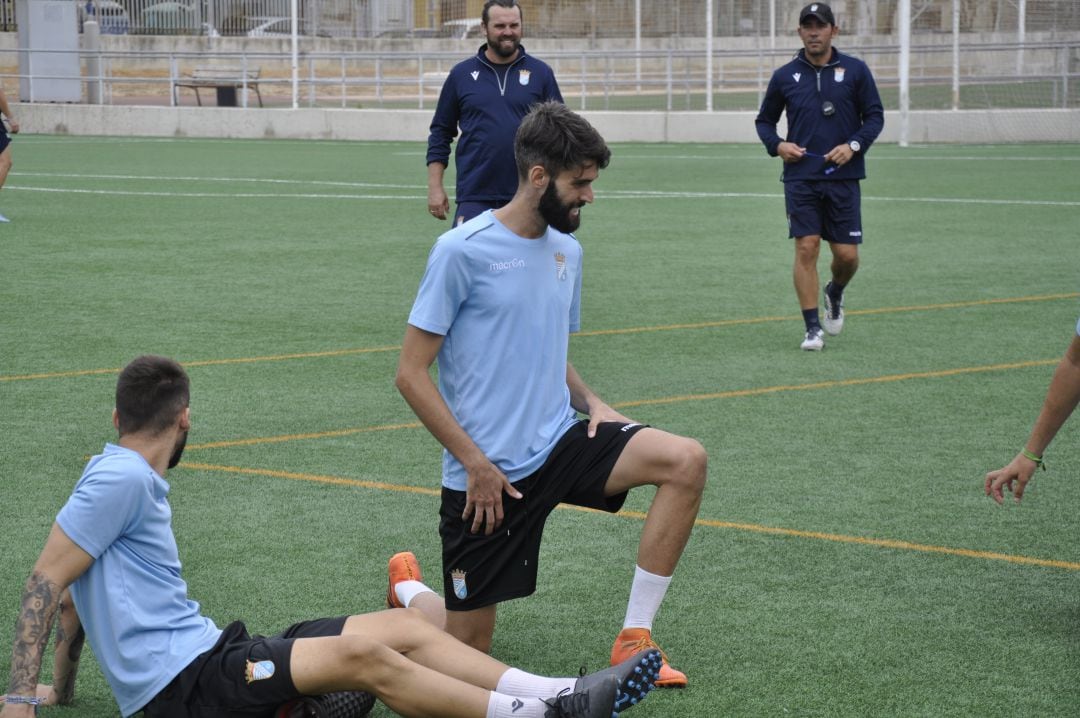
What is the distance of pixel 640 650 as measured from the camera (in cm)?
476

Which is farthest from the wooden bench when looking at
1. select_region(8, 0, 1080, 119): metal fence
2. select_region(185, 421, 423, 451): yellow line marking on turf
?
select_region(185, 421, 423, 451): yellow line marking on turf

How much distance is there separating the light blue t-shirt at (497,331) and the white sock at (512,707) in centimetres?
81

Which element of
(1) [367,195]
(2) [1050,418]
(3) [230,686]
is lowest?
(3) [230,686]

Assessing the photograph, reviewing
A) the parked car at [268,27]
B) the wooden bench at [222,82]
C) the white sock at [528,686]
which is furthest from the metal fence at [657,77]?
the white sock at [528,686]

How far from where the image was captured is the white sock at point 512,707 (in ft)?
13.8

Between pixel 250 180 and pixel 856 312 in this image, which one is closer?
pixel 856 312

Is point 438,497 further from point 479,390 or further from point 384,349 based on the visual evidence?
point 384,349

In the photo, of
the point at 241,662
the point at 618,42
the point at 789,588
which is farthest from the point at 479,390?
the point at 618,42

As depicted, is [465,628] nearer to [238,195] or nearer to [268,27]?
[238,195]

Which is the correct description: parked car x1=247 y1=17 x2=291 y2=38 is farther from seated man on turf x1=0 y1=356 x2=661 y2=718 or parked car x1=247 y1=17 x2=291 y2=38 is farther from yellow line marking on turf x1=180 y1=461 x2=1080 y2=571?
seated man on turf x1=0 y1=356 x2=661 y2=718

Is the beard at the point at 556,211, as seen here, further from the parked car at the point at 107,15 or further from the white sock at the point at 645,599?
the parked car at the point at 107,15

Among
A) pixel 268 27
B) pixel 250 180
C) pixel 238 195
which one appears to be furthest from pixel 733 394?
pixel 268 27

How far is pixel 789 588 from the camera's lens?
573 cm

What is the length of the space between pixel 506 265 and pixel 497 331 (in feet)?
0.65
